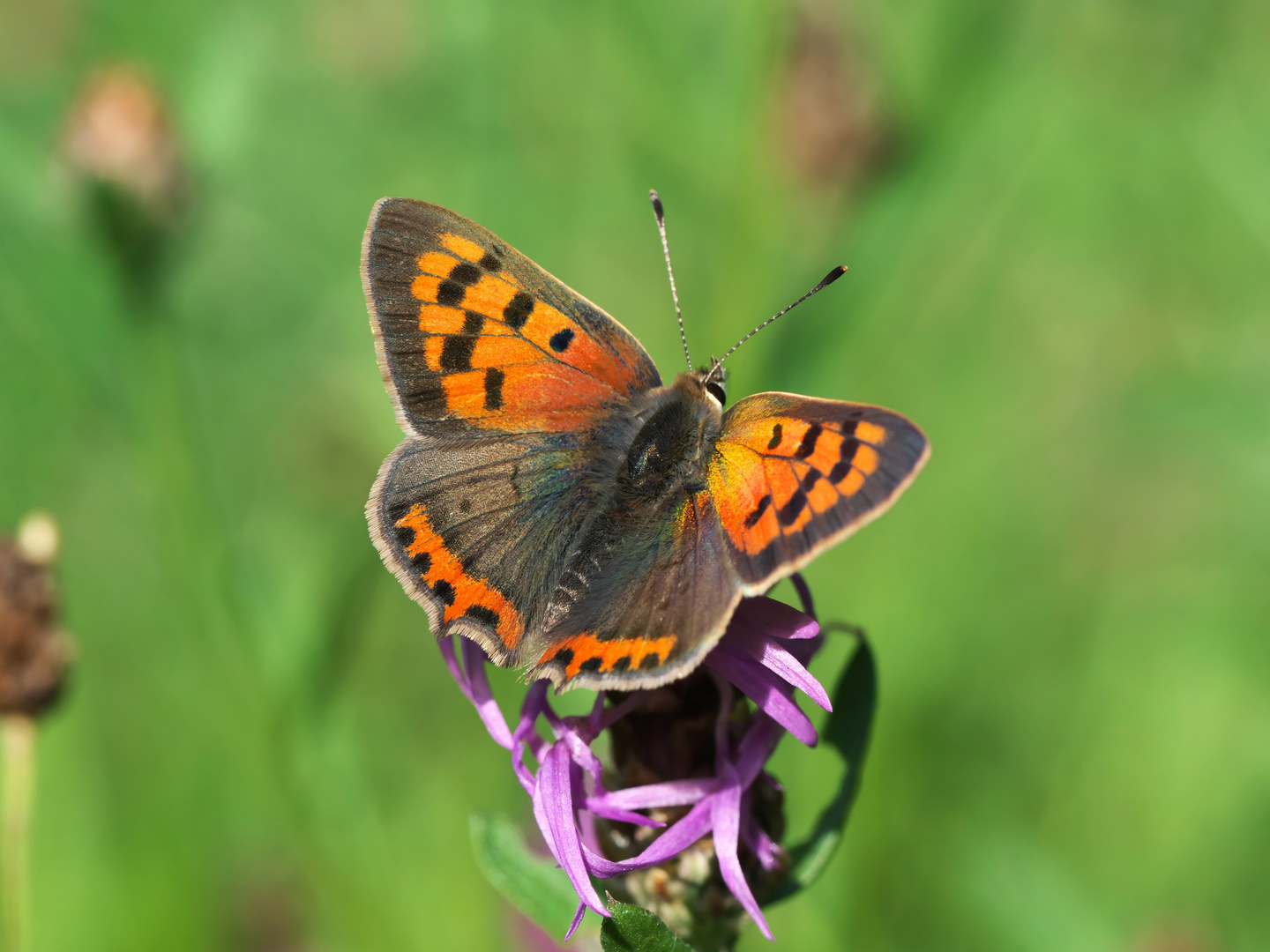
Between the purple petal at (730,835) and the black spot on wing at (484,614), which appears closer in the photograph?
the purple petal at (730,835)

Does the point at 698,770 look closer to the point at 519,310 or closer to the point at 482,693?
the point at 482,693

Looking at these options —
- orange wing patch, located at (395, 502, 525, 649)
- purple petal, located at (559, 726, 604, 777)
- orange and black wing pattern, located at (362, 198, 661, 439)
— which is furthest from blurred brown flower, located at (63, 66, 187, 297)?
purple petal, located at (559, 726, 604, 777)

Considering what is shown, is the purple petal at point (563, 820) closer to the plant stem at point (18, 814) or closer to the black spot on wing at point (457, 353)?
the black spot on wing at point (457, 353)

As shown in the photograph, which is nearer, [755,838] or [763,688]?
[763,688]

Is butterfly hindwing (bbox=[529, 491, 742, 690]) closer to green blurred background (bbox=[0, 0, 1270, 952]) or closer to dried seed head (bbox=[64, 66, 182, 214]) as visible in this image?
green blurred background (bbox=[0, 0, 1270, 952])

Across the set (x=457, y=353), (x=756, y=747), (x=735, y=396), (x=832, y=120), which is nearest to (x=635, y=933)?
(x=756, y=747)

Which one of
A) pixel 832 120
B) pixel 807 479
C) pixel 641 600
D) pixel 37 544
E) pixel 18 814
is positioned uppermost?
pixel 832 120

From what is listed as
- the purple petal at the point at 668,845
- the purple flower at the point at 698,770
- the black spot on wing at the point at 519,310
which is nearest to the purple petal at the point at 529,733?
the purple flower at the point at 698,770
